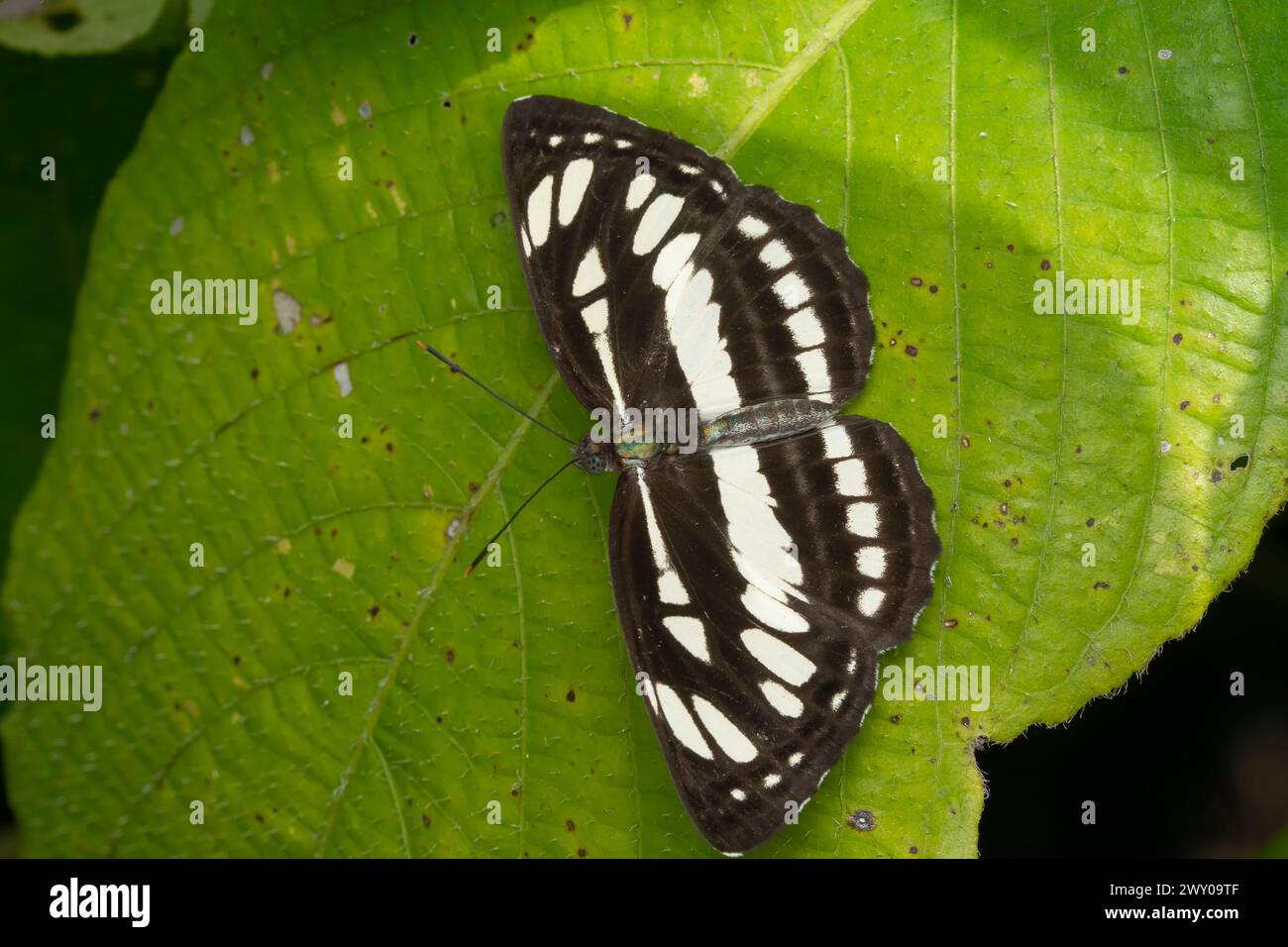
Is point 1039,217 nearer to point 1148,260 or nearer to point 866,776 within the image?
point 1148,260

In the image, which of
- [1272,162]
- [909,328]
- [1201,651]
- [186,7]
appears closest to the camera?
[1272,162]

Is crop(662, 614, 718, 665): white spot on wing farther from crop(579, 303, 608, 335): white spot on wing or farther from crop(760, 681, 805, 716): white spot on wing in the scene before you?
crop(579, 303, 608, 335): white spot on wing

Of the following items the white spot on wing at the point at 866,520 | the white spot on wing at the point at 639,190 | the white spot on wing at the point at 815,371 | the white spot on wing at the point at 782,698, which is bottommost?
the white spot on wing at the point at 782,698

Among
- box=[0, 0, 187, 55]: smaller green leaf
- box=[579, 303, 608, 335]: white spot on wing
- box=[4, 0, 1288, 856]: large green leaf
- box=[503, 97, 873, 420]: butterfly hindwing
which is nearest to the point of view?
box=[4, 0, 1288, 856]: large green leaf

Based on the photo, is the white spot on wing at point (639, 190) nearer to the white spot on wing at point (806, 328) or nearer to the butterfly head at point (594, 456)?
the white spot on wing at point (806, 328)

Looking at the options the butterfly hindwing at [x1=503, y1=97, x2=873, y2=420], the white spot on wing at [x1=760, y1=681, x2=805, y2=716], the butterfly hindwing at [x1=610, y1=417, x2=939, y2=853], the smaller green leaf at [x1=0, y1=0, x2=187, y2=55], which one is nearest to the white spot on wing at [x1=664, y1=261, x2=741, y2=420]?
the butterfly hindwing at [x1=503, y1=97, x2=873, y2=420]

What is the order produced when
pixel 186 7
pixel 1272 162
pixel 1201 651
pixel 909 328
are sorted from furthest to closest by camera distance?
1. pixel 1201 651
2. pixel 186 7
3. pixel 909 328
4. pixel 1272 162

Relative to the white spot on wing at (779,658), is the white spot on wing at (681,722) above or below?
below

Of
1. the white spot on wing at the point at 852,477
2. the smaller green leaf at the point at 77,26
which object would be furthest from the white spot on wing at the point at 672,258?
the smaller green leaf at the point at 77,26

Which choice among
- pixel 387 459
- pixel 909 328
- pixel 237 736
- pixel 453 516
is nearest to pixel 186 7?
pixel 387 459
